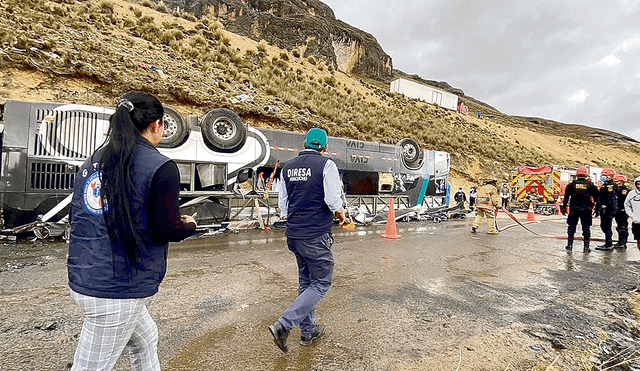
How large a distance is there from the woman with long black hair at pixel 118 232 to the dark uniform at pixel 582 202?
813cm

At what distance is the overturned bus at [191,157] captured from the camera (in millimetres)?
5852

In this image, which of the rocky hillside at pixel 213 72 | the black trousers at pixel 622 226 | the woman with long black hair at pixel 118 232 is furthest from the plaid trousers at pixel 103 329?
the rocky hillside at pixel 213 72

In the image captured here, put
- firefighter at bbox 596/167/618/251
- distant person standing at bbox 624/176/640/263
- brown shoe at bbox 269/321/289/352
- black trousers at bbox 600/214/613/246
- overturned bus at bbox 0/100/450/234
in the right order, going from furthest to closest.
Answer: firefighter at bbox 596/167/618/251 → black trousers at bbox 600/214/613/246 → distant person standing at bbox 624/176/640/263 → overturned bus at bbox 0/100/450/234 → brown shoe at bbox 269/321/289/352

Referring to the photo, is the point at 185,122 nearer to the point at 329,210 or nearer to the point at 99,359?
the point at 329,210

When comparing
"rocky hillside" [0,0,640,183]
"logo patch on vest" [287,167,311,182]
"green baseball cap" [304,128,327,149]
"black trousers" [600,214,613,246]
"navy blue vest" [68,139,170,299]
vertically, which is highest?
"rocky hillside" [0,0,640,183]

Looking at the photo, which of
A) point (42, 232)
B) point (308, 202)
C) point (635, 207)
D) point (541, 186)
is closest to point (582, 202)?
point (635, 207)

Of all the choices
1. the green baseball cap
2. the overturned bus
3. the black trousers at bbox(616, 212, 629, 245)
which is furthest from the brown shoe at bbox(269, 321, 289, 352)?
the black trousers at bbox(616, 212, 629, 245)

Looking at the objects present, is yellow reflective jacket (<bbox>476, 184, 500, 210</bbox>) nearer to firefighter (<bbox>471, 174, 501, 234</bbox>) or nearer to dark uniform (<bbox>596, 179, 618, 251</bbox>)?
firefighter (<bbox>471, 174, 501, 234</bbox>)

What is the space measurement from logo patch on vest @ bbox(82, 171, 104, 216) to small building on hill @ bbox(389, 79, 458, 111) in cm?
3814

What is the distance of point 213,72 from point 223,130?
10.2 m

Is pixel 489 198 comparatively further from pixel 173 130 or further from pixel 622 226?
pixel 173 130

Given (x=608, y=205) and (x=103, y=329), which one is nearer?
(x=103, y=329)

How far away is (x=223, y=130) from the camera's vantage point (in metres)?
7.86

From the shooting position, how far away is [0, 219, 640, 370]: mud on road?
2.56 m
